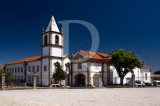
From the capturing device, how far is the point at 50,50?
42.9 m

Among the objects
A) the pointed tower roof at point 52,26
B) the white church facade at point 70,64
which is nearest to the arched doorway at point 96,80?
the white church facade at point 70,64

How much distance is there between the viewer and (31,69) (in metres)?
49.6

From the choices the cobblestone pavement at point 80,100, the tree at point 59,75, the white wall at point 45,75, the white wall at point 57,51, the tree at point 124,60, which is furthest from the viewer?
the white wall at point 57,51

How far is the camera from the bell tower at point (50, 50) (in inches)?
1683

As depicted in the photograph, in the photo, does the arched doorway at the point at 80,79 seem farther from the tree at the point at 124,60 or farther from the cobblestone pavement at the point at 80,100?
the cobblestone pavement at the point at 80,100

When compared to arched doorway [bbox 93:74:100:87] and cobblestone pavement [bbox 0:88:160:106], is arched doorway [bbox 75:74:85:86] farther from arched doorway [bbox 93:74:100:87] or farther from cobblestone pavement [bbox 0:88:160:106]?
cobblestone pavement [bbox 0:88:160:106]

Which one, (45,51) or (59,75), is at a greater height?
(45,51)

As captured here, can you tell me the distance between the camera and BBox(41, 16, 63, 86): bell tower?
42.8m

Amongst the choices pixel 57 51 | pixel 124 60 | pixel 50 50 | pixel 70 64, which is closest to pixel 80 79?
pixel 70 64

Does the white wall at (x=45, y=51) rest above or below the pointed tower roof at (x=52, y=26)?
below

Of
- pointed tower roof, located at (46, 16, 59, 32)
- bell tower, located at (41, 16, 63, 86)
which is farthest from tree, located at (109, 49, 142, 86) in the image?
pointed tower roof, located at (46, 16, 59, 32)

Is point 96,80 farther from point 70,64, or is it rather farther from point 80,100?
point 80,100

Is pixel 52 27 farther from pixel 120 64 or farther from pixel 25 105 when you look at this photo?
pixel 25 105

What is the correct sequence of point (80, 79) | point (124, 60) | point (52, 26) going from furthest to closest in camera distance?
point (80, 79), point (52, 26), point (124, 60)
